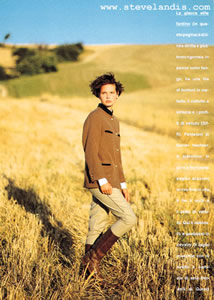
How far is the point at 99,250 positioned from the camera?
3135mm

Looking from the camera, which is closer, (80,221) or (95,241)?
(95,241)

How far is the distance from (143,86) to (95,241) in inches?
1785

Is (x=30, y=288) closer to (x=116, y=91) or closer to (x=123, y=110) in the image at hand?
(x=116, y=91)

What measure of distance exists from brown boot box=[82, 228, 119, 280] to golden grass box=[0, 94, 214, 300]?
0.12 meters

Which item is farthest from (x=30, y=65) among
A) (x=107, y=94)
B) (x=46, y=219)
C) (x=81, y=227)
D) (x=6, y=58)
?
(x=107, y=94)

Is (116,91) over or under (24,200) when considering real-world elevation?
over

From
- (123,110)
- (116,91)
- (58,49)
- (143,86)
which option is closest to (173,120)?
(123,110)

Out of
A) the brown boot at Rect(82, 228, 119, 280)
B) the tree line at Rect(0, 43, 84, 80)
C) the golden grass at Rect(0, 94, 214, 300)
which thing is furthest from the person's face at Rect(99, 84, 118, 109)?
the tree line at Rect(0, 43, 84, 80)

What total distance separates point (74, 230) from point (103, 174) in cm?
177

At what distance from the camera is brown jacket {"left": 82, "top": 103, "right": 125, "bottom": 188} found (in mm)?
3021

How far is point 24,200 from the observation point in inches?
208

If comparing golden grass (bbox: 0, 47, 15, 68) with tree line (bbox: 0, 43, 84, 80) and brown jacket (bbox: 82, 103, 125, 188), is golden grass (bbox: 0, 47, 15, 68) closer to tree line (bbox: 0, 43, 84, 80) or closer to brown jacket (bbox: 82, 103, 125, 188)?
tree line (bbox: 0, 43, 84, 80)

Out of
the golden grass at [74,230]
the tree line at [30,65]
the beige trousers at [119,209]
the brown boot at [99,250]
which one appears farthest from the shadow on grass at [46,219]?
the tree line at [30,65]

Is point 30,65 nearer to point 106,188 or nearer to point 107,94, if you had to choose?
point 107,94
